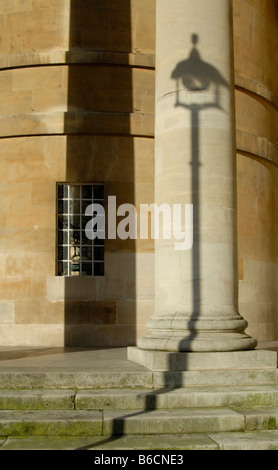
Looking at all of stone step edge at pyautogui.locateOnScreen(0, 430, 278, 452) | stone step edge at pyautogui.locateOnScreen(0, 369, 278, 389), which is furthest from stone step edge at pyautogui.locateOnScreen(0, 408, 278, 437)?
stone step edge at pyautogui.locateOnScreen(0, 369, 278, 389)

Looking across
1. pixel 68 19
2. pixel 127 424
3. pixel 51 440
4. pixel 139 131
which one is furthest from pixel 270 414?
pixel 68 19

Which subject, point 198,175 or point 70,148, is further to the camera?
point 70,148

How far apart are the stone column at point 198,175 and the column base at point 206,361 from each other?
25 centimetres

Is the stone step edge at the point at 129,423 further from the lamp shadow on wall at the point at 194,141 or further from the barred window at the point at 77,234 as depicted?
the barred window at the point at 77,234

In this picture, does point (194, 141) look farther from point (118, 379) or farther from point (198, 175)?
point (118, 379)

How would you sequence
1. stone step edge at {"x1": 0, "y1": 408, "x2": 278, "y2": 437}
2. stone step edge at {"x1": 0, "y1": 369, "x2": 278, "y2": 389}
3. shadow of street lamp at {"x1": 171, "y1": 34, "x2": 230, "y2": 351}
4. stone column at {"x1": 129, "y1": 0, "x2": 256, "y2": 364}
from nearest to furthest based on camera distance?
stone step edge at {"x1": 0, "y1": 408, "x2": 278, "y2": 437}, stone step edge at {"x1": 0, "y1": 369, "x2": 278, "y2": 389}, stone column at {"x1": 129, "y1": 0, "x2": 256, "y2": 364}, shadow of street lamp at {"x1": 171, "y1": 34, "x2": 230, "y2": 351}

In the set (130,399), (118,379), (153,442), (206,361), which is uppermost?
(206,361)

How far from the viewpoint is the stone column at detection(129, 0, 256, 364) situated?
36.3 feet

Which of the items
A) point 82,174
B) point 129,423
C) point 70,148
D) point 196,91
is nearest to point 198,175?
point 196,91

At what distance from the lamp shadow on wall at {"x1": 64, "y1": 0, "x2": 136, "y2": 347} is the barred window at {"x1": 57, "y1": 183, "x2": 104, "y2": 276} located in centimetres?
41

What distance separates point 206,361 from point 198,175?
3301 millimetres

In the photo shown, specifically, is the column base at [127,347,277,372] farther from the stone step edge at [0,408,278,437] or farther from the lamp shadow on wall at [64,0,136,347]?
the lamp shadow on wall at [64,0,136,347]

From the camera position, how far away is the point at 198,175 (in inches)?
446

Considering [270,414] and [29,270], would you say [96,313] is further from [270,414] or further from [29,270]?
[270,414]
